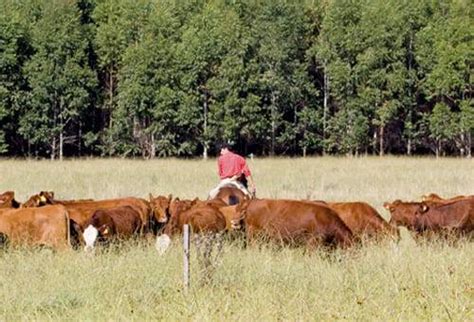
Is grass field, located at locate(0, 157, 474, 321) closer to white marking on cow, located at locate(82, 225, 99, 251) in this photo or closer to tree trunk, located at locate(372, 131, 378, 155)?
white marking on cow, located at locate(82, 225, 99, 251)

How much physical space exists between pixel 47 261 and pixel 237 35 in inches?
1506

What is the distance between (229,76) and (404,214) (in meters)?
34.1

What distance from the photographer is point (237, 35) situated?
47688 mm

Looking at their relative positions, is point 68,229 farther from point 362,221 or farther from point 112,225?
point 362,221

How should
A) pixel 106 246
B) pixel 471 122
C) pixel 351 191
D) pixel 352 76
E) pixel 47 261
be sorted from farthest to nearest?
pixel 352 76 → pixel 471 122 → pixel 351 191 → pixel 106 246 → pixel 47 261

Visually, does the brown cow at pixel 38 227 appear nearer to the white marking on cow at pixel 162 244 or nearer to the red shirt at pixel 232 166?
the white marking on cow at pixel 162 244

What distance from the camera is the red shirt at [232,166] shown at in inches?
628

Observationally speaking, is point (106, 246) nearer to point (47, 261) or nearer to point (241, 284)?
point (47, 261)

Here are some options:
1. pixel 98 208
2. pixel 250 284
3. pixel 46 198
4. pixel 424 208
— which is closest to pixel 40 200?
pixel 46 198

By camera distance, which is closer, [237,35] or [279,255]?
[279,255]

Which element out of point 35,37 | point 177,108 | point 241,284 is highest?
point 35,37

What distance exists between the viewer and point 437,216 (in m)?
13.7

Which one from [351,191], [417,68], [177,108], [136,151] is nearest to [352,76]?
[417,68]

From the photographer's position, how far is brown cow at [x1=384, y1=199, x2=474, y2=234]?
13.4 metres
